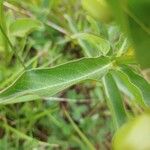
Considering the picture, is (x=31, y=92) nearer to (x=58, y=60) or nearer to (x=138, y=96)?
(x=138, y=96)

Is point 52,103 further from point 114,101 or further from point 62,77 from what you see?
point 62,77

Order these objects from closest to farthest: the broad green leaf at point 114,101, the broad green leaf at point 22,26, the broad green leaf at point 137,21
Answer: the broad green leaf at point 137,21 < the broad green leaf at point 114,101 < the broad green leaf at point 22,26

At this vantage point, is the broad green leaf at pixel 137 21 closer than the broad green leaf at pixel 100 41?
Yes

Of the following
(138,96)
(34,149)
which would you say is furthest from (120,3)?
(34,149)

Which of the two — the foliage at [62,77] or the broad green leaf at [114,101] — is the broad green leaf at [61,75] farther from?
the broad green leaf at [114,101]

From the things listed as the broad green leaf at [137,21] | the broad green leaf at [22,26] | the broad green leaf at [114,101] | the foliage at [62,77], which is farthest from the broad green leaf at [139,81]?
the broad green leaf at [22,26]

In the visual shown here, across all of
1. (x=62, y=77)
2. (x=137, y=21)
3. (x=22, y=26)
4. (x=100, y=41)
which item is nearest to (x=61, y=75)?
(x=62, y=77)

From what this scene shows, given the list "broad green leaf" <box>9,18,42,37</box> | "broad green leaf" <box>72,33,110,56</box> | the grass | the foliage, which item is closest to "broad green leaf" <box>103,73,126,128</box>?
the foliage
